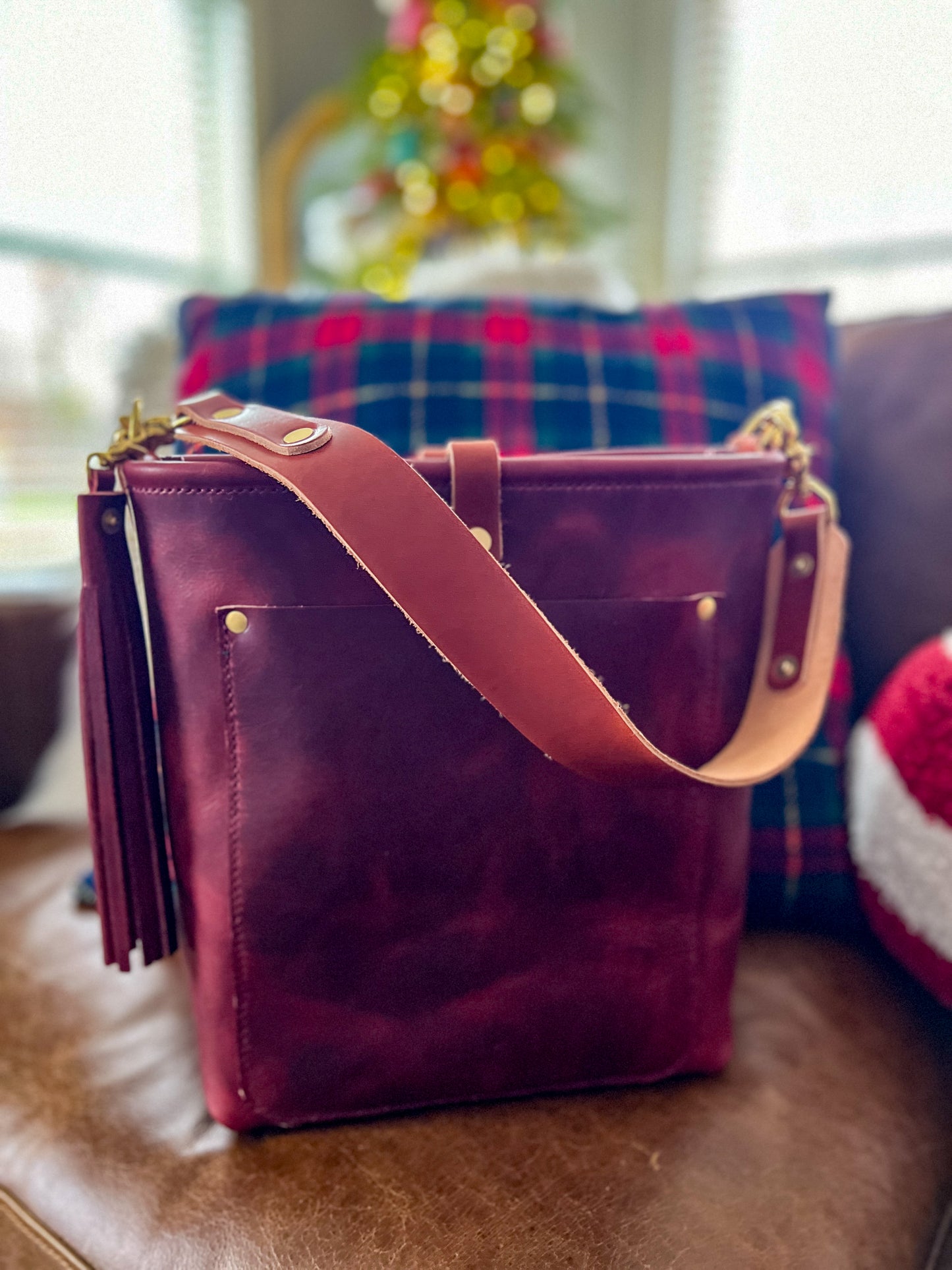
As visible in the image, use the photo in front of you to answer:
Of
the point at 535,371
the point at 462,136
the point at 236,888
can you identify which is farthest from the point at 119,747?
the point at 462,136

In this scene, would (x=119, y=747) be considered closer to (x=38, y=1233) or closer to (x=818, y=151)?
(x=38, y=1233)

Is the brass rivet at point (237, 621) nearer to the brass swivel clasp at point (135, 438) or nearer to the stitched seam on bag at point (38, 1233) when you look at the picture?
the brass swivel clasp at point (135, 438)

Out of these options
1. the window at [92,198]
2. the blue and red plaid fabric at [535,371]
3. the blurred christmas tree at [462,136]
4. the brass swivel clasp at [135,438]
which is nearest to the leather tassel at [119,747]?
the brass swivel clasp at [135,438]

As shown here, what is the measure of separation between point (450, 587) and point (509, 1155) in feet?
0.99

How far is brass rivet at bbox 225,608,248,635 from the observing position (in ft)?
1.43

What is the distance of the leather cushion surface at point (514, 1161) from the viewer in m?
0.41

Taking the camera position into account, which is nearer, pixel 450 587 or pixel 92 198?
pixel 450 587

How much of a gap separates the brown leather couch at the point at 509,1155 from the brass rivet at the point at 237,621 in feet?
0.92

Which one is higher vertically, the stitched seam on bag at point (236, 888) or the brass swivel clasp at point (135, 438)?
the brass swivel clasp at point (135, 438)

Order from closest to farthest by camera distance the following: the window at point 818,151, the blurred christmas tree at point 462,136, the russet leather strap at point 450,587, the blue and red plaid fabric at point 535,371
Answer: the russet leather strap at point 450,587
the blue and red plaid fabric at point 535,371
the window at point 818,151
the blurred christmas tree at point 462,136

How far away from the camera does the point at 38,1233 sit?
0.43 m

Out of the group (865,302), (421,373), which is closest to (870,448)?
(421,373)

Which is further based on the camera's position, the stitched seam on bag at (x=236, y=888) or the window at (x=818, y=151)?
the window at (x=818, y=151)

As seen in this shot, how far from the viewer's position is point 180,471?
425mm
